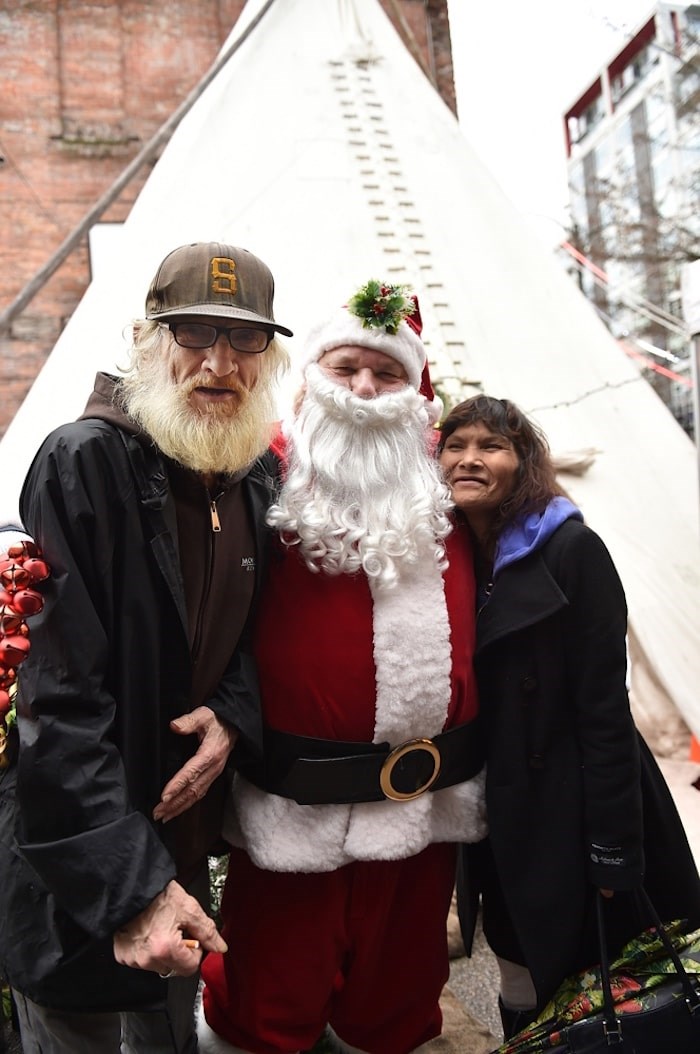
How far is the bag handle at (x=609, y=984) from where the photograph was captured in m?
1.44

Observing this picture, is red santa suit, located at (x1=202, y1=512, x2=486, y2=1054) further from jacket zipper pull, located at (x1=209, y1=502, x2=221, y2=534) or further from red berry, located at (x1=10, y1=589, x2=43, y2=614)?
red berry, located at (x1=10, y1=589, x2=43, y2=614)

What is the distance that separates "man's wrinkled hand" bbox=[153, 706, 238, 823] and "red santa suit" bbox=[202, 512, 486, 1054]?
0.19m

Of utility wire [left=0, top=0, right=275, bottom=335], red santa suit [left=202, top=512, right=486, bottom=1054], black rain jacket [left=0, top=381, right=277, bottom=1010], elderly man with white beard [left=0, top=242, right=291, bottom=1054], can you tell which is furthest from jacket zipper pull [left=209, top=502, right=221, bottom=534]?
utility wire [left=0, top=0, right=275, bottom=335]

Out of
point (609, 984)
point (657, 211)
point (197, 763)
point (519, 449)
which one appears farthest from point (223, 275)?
point (657, 211)

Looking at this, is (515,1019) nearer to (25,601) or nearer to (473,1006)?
(473,1006)

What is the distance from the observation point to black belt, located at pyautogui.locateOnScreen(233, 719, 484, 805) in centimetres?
155

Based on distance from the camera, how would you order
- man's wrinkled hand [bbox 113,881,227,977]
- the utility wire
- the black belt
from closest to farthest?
man's wrinkled hand [bbox 113,881,227,977] < the black belt < the utility wire

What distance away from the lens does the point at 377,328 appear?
68.1 inches

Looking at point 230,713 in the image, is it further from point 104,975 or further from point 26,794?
point 104,975

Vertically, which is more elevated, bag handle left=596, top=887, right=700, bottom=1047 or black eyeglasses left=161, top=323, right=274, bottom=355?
black eyeglasses left=161, top=323, right=274, bottom=355

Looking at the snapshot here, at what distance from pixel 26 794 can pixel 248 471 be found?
0.73 m

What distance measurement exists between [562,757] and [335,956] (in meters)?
0.65

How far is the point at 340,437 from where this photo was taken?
1.71 m

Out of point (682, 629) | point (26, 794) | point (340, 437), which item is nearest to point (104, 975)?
point (26, 794)
